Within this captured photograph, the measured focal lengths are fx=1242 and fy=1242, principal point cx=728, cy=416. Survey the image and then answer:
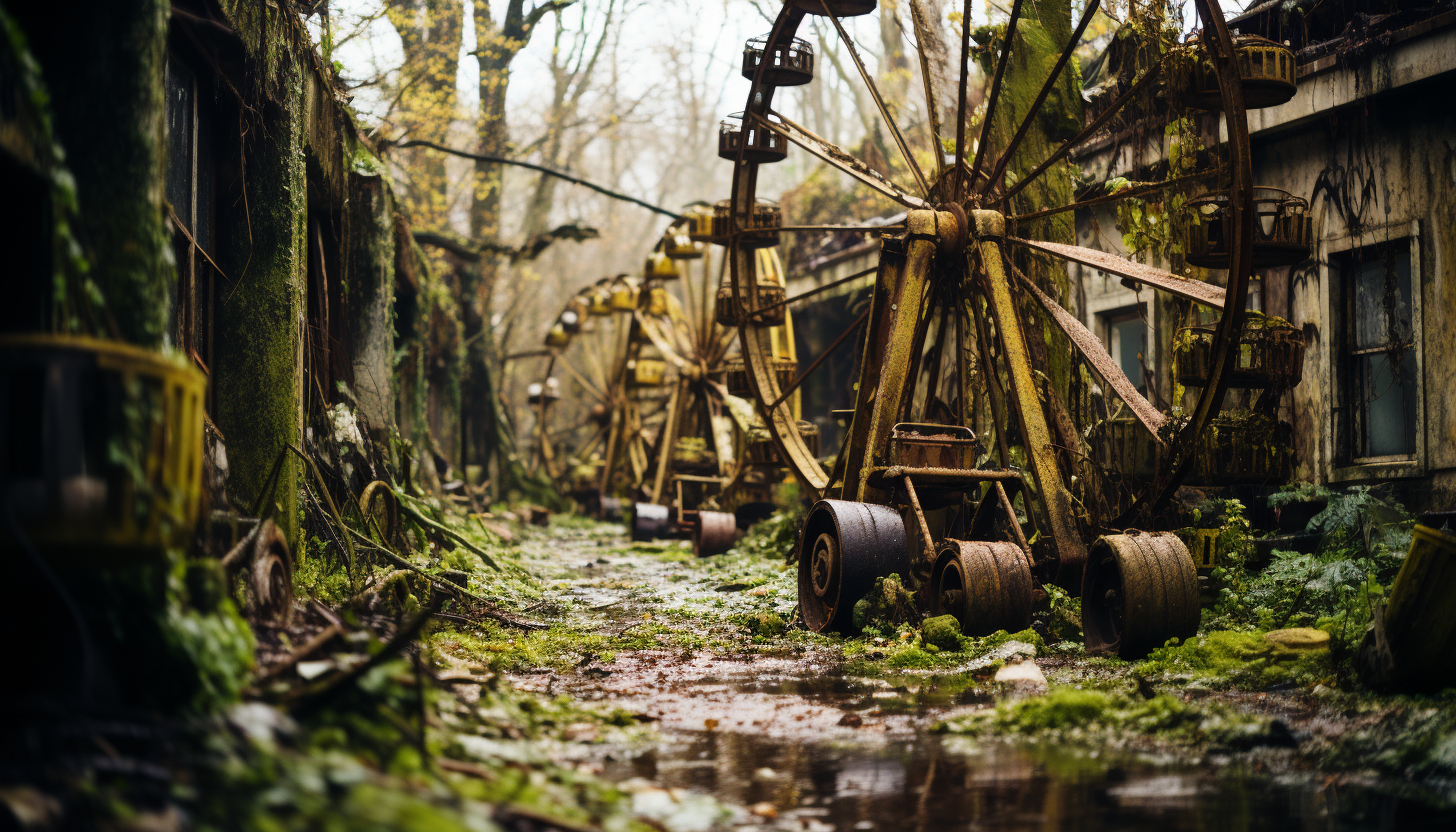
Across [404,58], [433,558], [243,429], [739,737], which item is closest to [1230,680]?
[739,737]

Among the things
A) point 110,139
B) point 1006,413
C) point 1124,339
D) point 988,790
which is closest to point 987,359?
point 1006,413

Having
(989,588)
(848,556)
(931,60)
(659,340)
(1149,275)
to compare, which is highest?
(931,60)

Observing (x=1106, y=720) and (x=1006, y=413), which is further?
(x=1006, y=413)

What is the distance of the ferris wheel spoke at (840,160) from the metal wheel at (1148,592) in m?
4.27

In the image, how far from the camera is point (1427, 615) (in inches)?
195

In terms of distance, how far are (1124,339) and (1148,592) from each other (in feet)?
22.6

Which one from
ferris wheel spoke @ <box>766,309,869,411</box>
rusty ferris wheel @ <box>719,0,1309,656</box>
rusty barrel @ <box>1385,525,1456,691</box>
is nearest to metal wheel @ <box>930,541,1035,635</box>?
rusty ferris wheel @ <box>719,0,1309,656</box>

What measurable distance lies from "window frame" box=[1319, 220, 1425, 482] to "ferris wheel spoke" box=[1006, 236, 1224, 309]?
1.65 meters

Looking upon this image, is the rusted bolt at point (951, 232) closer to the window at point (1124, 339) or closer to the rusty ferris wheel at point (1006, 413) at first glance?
the rusty ferris wheel at point (1006, 413)

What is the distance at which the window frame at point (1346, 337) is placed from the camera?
898 cm

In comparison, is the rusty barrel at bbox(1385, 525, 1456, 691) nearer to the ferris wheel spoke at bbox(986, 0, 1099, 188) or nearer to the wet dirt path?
the wet dirt path

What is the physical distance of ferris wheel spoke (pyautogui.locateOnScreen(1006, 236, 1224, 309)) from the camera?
8273mm

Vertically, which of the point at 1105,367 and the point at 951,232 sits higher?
the point at 951,232

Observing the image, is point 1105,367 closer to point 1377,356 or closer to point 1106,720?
point 1377,356
